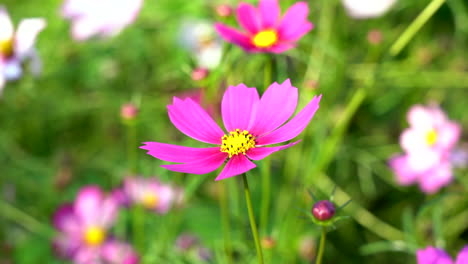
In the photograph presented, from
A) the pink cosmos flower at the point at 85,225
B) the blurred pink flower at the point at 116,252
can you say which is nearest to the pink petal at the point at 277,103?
the blurred pink flower at the point at 116,252

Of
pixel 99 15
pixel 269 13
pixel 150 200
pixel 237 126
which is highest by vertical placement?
pixel 99 15

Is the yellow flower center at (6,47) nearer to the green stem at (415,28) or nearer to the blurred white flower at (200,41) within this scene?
the blurred white flower at (200,41)

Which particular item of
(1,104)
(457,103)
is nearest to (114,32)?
(1,104)

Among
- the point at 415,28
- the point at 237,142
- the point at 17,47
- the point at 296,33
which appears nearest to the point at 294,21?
the point at 296,33

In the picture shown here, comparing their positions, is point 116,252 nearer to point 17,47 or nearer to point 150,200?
point 150,200

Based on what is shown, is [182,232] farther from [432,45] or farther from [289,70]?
[432,45]
